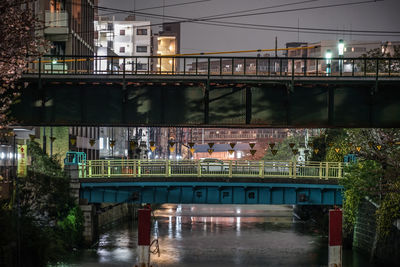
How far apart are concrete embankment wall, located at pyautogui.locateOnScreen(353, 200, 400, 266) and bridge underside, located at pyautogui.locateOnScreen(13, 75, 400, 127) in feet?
36.9

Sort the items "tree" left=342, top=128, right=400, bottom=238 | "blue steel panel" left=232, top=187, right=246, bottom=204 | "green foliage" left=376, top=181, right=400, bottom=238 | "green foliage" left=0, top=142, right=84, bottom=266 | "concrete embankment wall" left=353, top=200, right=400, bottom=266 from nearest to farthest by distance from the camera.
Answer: "green foliage" left=0, top=142, right=84, bottom=266 → "tree" left=342, top=128, right=400, bottom=238 → "green foliage" left=376, top=181, right=400, bottom=238 → "concrete embankment wall" left=353, top=200, right=400, bottom=266 → "blue steel panel" left=232, top=187, right=246, bottom=204

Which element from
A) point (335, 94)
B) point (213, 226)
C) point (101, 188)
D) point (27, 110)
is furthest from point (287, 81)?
point (213, 226)

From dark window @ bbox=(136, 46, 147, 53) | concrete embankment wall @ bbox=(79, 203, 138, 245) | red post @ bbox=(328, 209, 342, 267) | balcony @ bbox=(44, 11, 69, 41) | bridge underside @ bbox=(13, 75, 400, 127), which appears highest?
dark window @ bbox=(136, 46, 147, 53)

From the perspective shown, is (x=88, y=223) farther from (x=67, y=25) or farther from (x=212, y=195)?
(x=67, y=25)

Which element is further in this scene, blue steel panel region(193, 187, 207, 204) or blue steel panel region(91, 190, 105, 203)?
blue steel panel region(91, 190, 105, 203)

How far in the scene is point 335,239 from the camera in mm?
27047

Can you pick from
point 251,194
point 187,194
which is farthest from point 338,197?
point 187,194

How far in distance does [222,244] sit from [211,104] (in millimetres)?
25600

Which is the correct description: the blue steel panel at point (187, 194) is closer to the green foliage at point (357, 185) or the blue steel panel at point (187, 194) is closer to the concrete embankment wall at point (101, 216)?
the concrete embankment wall at point (101, 216)

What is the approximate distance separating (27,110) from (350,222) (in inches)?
1150

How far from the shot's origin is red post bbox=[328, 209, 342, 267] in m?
26.8

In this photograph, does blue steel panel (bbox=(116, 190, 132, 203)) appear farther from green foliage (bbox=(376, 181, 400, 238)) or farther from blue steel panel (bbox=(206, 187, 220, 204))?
green foliage (bbox=(376, 181, 400, 238))

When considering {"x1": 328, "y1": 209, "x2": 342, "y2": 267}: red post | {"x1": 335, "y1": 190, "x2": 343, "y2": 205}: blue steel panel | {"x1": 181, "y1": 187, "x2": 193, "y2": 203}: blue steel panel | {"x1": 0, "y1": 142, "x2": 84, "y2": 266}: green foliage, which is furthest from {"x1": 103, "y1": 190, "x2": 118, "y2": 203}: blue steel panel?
{"x1": 328, "y1": 209, "x2": 342, "y2": 267}: red post

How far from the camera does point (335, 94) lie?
34.7 meters
